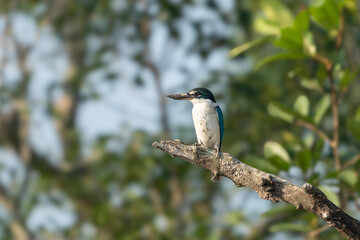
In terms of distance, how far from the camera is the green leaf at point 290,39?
2664 mm

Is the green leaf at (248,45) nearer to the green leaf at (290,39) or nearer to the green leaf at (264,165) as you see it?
the green leaf at (290,39)

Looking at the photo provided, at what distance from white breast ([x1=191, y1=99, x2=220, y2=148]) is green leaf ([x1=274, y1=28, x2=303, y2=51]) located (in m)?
0.67

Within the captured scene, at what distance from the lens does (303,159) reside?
2697mm

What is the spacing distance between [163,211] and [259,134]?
199 cm

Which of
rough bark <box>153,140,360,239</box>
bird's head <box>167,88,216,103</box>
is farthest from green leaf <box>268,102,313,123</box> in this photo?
rough bark <box>153,140,360,239</box>

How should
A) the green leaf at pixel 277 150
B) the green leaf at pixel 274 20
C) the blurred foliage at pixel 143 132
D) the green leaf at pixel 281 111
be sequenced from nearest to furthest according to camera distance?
the green leaf at pixel 277 150 → the green leaf at pixel 281 111 → the green leaf at pixel 274 20 → the blurred foliage at pixel 143 132

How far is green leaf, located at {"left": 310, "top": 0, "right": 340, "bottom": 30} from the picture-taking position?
266 centimetres

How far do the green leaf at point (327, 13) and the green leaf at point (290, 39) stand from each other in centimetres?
15

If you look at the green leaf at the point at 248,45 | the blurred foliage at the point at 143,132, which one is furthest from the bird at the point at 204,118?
the blurred foliage at the point at 143,132

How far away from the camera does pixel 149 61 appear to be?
7570 mm

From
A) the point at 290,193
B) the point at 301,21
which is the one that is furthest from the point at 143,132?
the point at 290,193

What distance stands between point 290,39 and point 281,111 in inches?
18.0

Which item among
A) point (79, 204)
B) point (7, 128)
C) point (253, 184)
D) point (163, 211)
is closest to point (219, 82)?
point (163, 211)

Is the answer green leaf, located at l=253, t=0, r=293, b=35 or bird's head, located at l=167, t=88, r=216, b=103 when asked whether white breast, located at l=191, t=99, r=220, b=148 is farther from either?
green leaf, located at l=253, t=0, r=293, b=35
